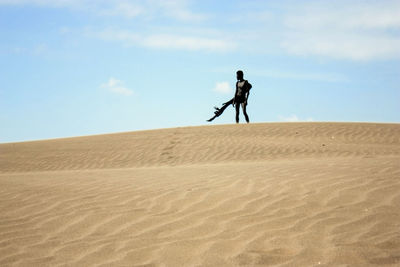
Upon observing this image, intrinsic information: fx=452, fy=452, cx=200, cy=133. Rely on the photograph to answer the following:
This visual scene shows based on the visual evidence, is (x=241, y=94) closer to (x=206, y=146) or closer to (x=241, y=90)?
(x=241, y=90)

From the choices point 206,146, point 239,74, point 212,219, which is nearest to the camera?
point 212,219

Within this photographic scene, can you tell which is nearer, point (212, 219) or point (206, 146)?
point (212, 219)

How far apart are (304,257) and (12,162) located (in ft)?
43.9

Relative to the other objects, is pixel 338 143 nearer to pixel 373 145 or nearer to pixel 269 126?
pixel 373 145

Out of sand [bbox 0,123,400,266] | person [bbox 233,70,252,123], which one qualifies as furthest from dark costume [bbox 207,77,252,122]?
sand [bbox 0,123,400,266]

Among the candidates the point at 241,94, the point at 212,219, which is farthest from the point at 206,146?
the point at 212,219

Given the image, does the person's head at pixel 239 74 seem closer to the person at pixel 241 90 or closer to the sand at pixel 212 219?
the person at pixel 241 90

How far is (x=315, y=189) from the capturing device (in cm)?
575

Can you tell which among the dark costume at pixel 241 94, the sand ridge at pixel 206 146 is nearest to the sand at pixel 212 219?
the sand ridge at pixel 206 146

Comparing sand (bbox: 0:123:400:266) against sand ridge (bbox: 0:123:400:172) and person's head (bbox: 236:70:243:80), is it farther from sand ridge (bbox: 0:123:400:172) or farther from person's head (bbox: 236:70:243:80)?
person's head (bbox: 236:70:243:80)

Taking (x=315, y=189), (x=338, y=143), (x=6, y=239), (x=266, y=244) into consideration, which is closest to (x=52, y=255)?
(x=6, y=239)

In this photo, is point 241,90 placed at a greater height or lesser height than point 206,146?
greater

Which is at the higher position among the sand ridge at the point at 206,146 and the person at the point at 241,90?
the person at the point at 241,90

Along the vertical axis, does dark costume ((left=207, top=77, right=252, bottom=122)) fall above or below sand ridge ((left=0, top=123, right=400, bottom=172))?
above
